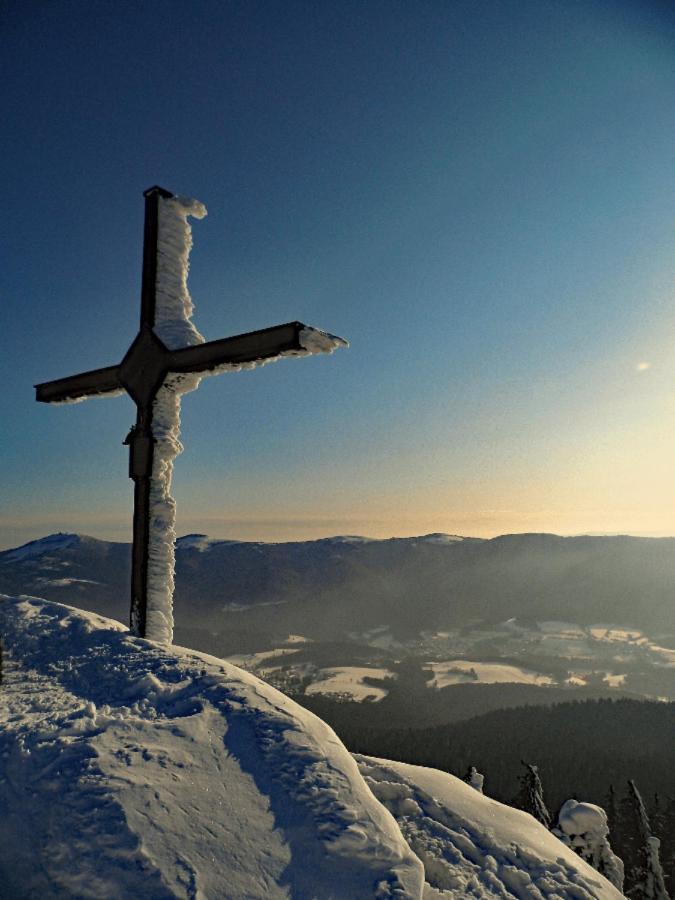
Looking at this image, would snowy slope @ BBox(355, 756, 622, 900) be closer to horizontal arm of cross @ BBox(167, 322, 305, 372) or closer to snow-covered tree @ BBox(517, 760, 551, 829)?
horizontal arm of cross @ BBox(167, 322, 305, 372)

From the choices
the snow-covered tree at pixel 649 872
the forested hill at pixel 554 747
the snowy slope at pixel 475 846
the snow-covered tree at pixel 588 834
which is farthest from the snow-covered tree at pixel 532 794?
the forested hill at pixel 554 747

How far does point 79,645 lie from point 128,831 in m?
3.07

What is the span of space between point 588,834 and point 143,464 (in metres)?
14.8

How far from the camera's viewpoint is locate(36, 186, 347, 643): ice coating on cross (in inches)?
276

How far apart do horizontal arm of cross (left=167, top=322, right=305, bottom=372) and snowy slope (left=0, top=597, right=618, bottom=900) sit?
134 inches

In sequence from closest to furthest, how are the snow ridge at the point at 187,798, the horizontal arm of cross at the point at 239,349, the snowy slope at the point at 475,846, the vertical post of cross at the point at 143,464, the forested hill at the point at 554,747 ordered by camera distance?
1. the snow ridge at the point at 187,798
2. the snowy slope at the point at 475,846
3. the horizontal arm of cross at the point at 239,349
4. the vertical post of cross at the point at 143,464
5. the forested hill at the point at 554,747

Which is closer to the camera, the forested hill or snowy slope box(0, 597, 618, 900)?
snowy slope box(0, 597, 618, 900)

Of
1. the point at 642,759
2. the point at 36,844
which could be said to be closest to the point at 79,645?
the point at 36,844

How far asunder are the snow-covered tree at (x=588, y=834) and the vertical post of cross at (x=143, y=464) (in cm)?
1334

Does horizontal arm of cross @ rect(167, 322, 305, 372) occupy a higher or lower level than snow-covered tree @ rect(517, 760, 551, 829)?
higher

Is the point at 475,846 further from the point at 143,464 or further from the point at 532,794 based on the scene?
the point at 532,794

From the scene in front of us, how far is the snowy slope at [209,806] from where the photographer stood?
3.20 m

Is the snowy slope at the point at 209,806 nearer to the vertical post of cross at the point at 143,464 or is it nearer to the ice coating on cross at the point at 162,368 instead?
the vertical post of cross at the point at 143,464

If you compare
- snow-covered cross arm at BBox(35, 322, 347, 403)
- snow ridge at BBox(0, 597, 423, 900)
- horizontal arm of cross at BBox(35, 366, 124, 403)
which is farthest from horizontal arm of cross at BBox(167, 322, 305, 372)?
snow ridge at BBox(0, 597, 423, 900)
